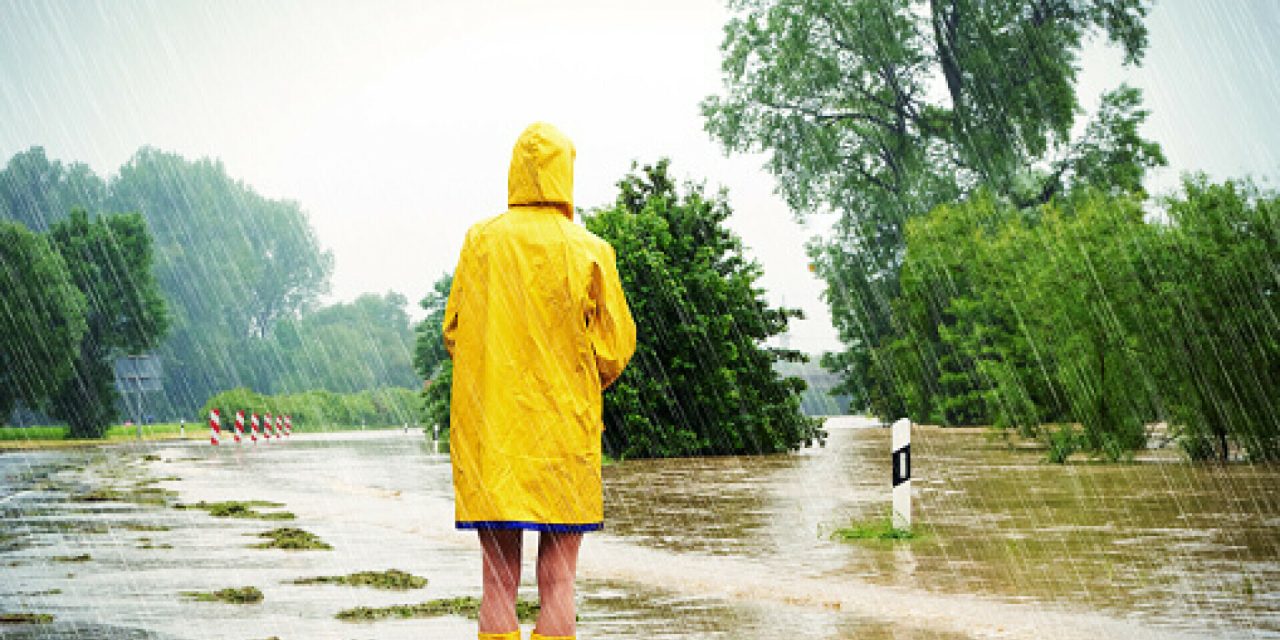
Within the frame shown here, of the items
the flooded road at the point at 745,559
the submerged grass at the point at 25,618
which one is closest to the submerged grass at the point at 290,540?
the flooded road at the point at 745,559

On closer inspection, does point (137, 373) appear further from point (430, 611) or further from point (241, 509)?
point (430, 611)

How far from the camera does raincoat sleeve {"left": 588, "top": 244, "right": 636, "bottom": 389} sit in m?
4.98

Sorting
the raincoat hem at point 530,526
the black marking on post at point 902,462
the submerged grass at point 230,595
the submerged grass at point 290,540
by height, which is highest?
the raincoat hem at point 530,526

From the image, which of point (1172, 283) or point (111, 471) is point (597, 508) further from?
point (111, 471)

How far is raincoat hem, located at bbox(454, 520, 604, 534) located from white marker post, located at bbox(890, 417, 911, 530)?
591 centimetres

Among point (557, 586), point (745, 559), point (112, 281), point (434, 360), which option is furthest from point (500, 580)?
point (112, 281)

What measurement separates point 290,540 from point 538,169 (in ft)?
22.5

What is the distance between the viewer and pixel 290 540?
11062 millimetres

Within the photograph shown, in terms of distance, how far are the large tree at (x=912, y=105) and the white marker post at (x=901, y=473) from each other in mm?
34463

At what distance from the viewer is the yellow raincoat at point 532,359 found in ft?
15.8

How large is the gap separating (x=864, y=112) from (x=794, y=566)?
39148mm

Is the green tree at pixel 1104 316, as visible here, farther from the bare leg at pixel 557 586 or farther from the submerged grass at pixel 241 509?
the bare leg at pixel 557 586

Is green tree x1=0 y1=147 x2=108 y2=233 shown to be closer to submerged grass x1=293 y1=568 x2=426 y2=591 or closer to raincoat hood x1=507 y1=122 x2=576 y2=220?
submerged grass x1=293 y1=568 x2=426 y2=591

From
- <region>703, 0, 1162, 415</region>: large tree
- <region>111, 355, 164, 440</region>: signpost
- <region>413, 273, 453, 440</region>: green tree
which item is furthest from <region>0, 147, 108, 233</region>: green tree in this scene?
<region>703, 0, 1162, 415</region>: large tree
